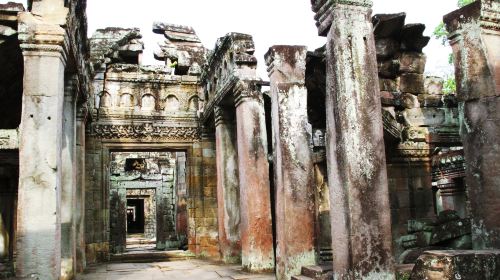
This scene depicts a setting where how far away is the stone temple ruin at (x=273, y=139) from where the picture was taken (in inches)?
179

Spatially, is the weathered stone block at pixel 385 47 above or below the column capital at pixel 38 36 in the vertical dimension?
above

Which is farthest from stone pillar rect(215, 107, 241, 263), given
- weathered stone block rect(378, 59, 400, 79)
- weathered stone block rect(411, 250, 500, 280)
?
weathered stone block rect(411, 250, 500, 280)

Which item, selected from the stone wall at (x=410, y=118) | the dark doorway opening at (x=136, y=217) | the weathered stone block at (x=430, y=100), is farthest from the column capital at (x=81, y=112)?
the dark doorway opening at (x=136, y=217)

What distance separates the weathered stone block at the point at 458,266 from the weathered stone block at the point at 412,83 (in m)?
6.50

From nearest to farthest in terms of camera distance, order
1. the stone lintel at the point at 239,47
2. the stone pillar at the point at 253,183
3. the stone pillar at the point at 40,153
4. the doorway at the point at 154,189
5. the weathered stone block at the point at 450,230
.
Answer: the stone pillar at the point at 40,153, the weathered stone block at the point at 450,230, the stone pillar at the point at 253,183, the stone lintel at the point at 239,47, the doorway at the point at 154,189

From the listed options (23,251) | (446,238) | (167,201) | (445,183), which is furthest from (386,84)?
(167,201)

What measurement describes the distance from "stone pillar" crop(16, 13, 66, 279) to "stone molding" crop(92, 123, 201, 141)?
16.9ft

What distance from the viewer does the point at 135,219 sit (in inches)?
1099

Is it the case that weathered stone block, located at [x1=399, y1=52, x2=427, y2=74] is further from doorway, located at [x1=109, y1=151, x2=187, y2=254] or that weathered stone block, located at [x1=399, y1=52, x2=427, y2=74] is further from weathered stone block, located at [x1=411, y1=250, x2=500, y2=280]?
doorway, located at [x1=109, y1=151, x2=187, y2=254]

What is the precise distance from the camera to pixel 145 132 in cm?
1119

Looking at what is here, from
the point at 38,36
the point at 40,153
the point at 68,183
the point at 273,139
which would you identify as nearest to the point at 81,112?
the point at 68,183

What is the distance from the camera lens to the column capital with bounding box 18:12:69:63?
5.65 m

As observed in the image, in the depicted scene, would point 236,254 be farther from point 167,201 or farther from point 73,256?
point 167,201

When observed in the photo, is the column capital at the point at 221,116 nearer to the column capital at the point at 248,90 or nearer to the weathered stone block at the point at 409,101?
the column capital at the point at 248,90
